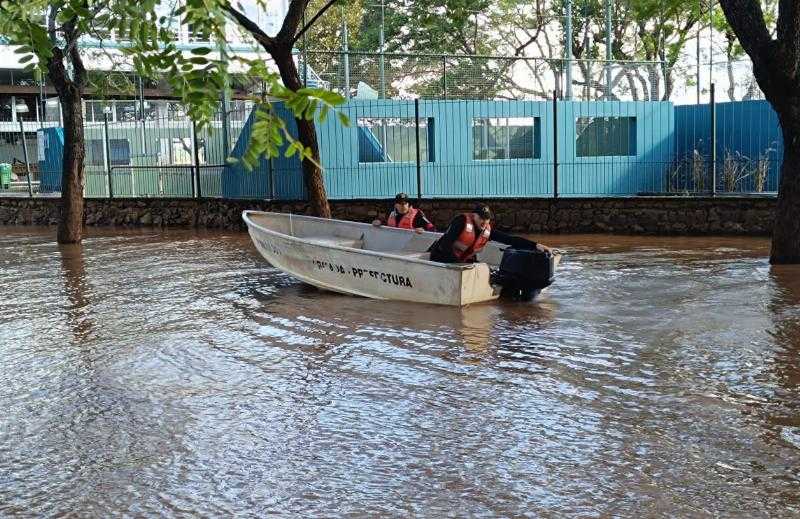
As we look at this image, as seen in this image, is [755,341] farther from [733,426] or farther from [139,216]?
[139,216]

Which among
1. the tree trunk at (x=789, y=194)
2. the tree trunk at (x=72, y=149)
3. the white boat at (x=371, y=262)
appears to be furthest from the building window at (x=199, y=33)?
the tree trunk at (x=72, y=149)

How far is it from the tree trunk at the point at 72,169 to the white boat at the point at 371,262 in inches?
291

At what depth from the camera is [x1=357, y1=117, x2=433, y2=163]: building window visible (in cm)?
2703

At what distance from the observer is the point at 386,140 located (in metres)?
27.2

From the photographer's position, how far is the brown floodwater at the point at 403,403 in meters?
5.54

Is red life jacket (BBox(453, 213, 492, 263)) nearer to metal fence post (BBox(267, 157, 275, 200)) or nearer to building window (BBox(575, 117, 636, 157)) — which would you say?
metal fence post (BBox(267, 157, 275, 200))

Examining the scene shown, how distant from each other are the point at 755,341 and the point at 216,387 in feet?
16.7

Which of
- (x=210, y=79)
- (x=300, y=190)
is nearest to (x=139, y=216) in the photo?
(x=300, y=190)

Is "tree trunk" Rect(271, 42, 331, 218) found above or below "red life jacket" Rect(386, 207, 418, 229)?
above

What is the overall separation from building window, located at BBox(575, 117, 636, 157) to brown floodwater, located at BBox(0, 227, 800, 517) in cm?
1609

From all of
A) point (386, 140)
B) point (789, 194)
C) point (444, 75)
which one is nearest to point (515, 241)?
point (789, 194)

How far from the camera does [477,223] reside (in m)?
11.6

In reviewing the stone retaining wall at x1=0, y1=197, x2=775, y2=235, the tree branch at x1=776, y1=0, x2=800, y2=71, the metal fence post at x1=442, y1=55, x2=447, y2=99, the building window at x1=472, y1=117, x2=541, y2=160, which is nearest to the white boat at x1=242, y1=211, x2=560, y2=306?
the tree branch at x1=776, y1=0, x2=800, y2=71

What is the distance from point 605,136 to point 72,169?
610 inches
